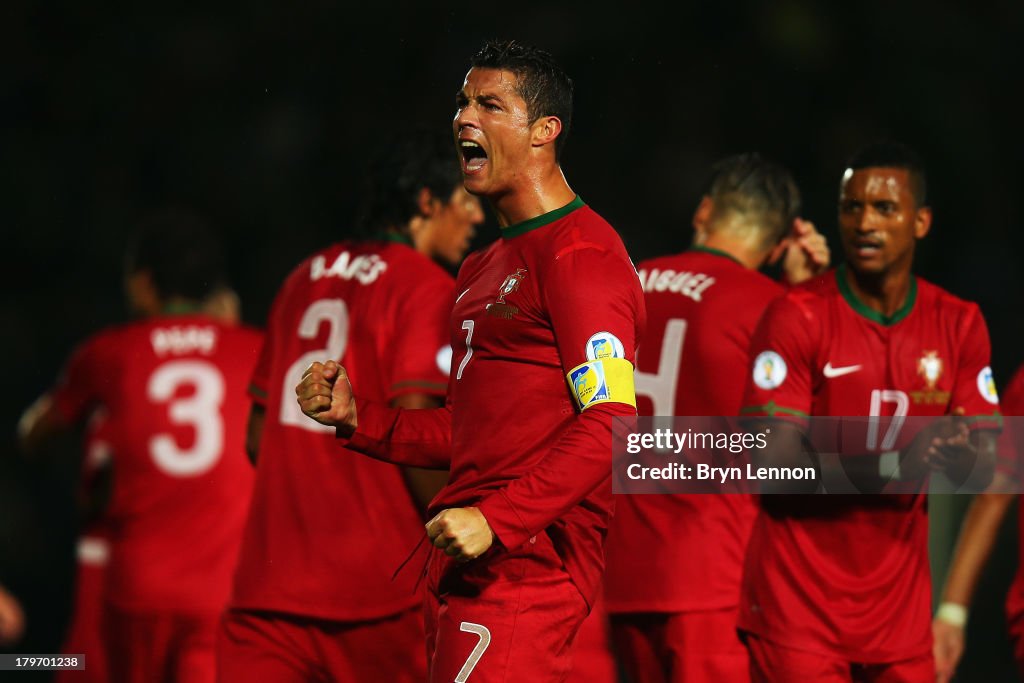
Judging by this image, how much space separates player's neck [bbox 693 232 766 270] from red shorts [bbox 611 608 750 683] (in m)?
1.15

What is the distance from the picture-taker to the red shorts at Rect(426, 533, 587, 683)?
117 inches

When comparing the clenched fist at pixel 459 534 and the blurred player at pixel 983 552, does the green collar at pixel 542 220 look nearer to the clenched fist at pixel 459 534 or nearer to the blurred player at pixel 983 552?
the clenched fist at pixel 459 534

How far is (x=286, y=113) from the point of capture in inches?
401

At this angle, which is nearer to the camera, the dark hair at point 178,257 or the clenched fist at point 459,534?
the clenched fist at point 459,534

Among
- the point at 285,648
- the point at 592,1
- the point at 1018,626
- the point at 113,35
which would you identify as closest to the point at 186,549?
the point at 285,648

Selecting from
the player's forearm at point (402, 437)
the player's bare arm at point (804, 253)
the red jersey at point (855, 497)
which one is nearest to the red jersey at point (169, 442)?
the player's bare arm at point (804, 253)

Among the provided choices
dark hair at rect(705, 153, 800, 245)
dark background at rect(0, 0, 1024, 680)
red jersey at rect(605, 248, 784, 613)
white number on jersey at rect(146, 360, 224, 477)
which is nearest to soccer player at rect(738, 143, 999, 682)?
red jersey at rect(605, 248, 784, 613)

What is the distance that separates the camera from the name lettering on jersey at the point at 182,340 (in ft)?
18.3

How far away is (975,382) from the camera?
12.8 ft

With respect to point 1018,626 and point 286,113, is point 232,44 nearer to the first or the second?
point 286,113

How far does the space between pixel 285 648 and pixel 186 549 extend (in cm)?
189

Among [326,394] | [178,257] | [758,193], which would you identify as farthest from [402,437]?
[178,257]

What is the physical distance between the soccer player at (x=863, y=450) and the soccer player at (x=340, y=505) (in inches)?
37.1

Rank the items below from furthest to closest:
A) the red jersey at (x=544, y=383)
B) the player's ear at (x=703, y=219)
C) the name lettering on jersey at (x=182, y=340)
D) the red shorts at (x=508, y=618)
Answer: the name lettering on jersey at (x=182, y=340) → the player's ear at (x=703, y=219) → the red shorts at (x=508, y=618) → the red jersey at (x=544, y=383)
